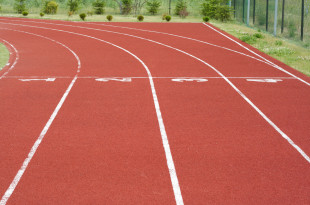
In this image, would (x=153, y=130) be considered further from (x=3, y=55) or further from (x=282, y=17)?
(x=282, y=17)

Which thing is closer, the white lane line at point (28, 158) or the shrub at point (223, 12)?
the white lane line at point (28, 158)

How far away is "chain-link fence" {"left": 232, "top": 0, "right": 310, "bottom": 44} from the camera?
21805mm

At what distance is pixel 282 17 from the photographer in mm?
22734

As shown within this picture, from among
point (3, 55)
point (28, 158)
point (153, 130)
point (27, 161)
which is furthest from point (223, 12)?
point (27, 161)

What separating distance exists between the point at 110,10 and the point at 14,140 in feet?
131

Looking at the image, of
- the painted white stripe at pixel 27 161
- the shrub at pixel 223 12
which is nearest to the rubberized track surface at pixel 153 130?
the painted white stripe at pixel 27 161

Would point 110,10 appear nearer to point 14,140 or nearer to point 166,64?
point 166,64

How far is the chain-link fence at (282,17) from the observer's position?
71.5ft

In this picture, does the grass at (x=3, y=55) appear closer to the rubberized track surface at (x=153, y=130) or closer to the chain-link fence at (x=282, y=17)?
the rubberized track surface at (x=153, y=130)

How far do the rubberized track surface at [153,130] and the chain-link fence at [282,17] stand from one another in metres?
6.33

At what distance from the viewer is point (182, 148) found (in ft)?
23.6

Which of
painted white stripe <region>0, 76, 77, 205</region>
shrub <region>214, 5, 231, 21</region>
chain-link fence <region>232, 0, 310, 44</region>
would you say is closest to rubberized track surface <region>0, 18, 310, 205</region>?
→ painted white stripe <region>0, 76, 77, 205</region>

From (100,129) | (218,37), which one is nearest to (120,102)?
(100,129)

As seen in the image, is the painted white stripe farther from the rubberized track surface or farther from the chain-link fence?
the chain-link fence
